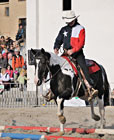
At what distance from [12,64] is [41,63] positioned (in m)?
11.3

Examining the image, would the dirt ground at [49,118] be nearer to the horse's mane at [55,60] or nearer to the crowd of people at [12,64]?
the horse's mane at [55,60]

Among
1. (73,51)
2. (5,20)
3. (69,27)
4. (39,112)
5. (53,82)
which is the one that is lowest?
(39,112)

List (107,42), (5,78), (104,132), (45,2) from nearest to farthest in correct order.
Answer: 1. (104,132)
2. (5,78)
3. (107,42)
4. (45,2)

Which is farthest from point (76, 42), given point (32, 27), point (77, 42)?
point (32, 27)

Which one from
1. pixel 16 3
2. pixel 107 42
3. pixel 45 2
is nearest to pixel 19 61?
pixel 45 2

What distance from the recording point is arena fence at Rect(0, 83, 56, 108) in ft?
47.3

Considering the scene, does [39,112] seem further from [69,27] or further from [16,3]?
[16,3]

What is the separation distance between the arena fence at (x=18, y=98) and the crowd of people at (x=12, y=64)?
16 cm

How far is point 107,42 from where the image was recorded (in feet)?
57.8

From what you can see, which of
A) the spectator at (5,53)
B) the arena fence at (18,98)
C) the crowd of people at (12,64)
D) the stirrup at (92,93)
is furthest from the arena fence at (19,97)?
the stirrup at (92,93)

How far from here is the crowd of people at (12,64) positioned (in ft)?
51.5

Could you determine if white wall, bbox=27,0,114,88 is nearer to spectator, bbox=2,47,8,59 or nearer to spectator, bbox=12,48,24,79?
spectator, bbox=12,48,24,79

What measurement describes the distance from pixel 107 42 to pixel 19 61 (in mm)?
4348

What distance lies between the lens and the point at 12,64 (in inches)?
739
